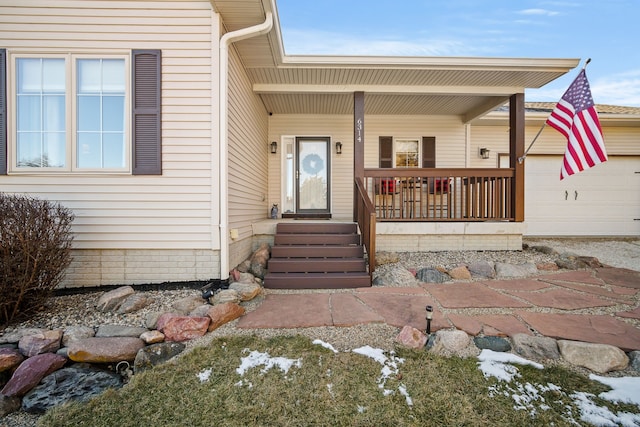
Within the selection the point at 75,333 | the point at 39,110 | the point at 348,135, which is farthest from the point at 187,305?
the point at 348,135

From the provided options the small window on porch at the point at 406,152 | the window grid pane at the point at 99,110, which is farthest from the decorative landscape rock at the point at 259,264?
the small window on porch at the point at 406,152

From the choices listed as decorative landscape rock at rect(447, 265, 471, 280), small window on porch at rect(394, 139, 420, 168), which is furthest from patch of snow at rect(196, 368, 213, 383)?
small window on porch at rect(394, 139, 420, 168)

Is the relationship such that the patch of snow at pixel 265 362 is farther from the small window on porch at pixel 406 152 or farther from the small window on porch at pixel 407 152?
the small window on porch at pixel 406 152

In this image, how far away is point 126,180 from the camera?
356 centimetres

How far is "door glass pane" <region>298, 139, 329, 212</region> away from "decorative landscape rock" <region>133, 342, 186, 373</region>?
4722 millimetres

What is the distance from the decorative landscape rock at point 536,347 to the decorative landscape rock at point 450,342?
14.1 inches

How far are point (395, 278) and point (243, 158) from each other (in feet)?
8.77

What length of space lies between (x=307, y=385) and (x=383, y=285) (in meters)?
2.08

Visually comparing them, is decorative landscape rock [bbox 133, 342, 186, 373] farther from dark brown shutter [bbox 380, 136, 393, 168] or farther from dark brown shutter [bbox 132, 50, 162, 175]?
dark brown shutter [bbox 380, 136, 393, 168]

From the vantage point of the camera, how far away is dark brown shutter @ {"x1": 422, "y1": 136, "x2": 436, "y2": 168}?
Answer: 697 cm

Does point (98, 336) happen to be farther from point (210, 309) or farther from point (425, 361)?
point (425, 361)

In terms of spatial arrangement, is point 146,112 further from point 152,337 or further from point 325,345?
point 325,345

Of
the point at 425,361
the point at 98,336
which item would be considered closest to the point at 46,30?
the point at 98,336

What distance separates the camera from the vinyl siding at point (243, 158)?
12.9 ft
